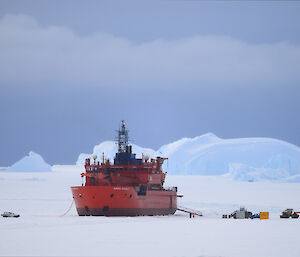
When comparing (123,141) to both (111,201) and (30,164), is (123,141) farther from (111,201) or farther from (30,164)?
(30,164)

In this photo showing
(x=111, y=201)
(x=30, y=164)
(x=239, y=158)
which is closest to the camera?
(x=111, y=201)

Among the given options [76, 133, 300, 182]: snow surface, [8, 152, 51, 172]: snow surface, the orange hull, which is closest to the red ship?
the orange hull

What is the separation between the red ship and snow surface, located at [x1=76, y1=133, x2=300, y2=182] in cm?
8760

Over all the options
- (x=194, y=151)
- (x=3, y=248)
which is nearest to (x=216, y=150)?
(x=194, y=151)

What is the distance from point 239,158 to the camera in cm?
15612

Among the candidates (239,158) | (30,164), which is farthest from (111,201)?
(30,164)

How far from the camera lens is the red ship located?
46.3 m

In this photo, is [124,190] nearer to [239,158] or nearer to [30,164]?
[239,158]

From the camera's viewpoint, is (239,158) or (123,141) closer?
(123,141)

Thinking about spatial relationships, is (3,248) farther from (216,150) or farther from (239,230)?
(216,150)

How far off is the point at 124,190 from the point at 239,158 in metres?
112

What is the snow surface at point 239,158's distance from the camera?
458 feet

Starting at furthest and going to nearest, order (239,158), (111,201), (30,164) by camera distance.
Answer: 1. (30,164)
2. (239,158)
3. (111,201)

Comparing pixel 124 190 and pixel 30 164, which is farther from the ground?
pixel 30 164
